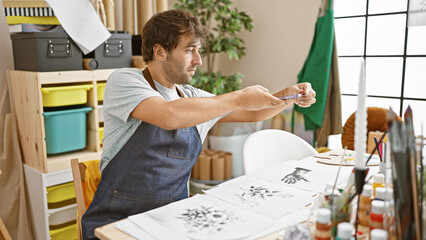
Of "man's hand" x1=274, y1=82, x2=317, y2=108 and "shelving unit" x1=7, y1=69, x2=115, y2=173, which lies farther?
"shelving unit" x1=7, y1=69, x2=115, y2=173

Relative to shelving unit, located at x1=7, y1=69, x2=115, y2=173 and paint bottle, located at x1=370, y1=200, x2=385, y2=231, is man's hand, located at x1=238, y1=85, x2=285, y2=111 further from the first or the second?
shelving unit, located at x1=7, y1=69, x2=115, y2=173

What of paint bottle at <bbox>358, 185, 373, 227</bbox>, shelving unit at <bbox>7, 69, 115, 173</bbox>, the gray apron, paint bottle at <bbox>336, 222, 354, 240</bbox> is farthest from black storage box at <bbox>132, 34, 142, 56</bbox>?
paint bottle at <bbox>336, 222, 354, 240</bbox>

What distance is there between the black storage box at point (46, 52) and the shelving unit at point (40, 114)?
49mm

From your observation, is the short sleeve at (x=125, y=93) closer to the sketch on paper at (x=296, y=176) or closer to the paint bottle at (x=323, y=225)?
the sketch on paper at (x=296, y=176)

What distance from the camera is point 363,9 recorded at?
9.58ft

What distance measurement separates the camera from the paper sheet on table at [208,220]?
1.05 metres

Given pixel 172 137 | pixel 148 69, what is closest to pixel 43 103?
pixel 148 69

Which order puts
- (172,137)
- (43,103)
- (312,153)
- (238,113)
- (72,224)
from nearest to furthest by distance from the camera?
(172,137)
(238,113)
(312,153)
(43,103)
(72,224)

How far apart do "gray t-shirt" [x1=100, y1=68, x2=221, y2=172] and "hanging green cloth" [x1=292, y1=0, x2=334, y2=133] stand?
1525 mm

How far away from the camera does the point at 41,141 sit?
7.53ft

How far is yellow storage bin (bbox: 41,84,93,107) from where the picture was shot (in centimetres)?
232

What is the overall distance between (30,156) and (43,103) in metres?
0.36

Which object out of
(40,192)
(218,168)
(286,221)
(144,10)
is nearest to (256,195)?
(286,221)

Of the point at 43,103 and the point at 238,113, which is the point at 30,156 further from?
the point at 238,113
